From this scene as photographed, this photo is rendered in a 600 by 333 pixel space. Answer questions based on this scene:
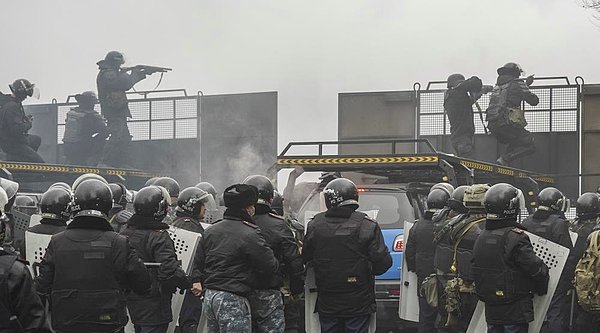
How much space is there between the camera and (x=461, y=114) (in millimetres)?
15930

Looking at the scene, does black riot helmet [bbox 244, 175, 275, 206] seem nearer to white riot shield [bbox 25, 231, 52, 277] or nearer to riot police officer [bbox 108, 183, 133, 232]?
riot police officer [bbox 108, 183, 133, 232]

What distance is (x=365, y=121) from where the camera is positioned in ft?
53.4

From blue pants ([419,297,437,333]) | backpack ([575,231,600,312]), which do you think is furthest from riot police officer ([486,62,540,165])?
backpack ([575,231,600,312])

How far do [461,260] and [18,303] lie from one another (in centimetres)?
498

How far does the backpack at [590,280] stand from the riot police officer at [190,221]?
345 centimetres

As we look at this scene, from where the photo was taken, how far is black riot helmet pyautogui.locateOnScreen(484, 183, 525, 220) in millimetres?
9156

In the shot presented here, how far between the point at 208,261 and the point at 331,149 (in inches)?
399

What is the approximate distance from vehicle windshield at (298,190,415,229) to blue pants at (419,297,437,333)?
1.52 m

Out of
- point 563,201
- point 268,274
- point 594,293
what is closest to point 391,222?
point 563,201

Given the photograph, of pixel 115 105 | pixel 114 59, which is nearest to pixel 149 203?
pixel 115 105

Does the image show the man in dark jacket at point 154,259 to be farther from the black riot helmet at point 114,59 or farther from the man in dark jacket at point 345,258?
the black riot helmet at point 114,59

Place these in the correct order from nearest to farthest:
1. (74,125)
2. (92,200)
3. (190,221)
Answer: (92,200) → (190,221) → (74,125)

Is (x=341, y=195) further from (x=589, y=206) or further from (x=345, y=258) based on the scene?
(x=589, y=206)

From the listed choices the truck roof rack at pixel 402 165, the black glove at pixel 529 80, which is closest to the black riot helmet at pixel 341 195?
the truck roof rack at pixel 402 165
